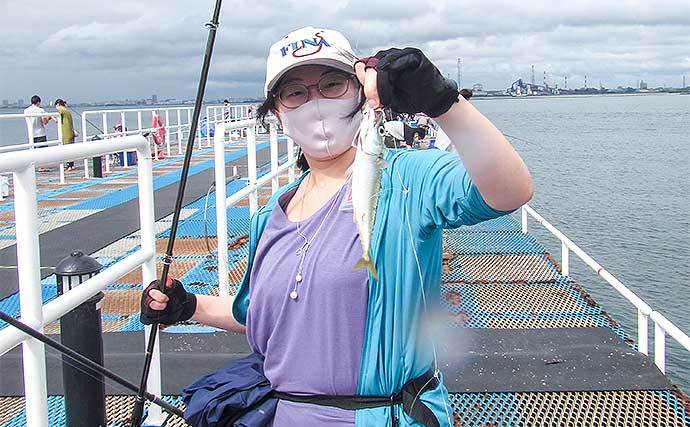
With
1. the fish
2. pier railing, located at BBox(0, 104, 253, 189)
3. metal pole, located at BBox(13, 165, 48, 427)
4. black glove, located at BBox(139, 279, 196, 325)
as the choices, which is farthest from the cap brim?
pier railing, located at BBox(0, 104, 253, 189)

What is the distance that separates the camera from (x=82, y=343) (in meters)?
3.33

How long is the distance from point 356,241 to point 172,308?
90cm

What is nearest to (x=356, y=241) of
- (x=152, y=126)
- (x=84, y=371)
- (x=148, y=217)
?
(x=84, y=371)

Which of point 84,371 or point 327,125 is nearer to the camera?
point 327,125

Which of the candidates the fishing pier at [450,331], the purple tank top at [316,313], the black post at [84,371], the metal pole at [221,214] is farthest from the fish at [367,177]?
the metal pole at [221,214]

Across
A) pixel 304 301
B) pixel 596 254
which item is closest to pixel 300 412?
pixel 304 301

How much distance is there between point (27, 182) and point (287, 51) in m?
1.06

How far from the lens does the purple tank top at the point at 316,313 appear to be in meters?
2.05

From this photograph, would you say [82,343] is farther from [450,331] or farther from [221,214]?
[221,214]

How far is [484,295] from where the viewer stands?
21.9ft

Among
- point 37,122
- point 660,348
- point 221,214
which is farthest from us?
point 37,122

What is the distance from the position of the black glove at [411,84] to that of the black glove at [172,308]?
122cm

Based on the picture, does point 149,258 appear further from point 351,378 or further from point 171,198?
point 171,198

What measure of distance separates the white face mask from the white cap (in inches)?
4.6
